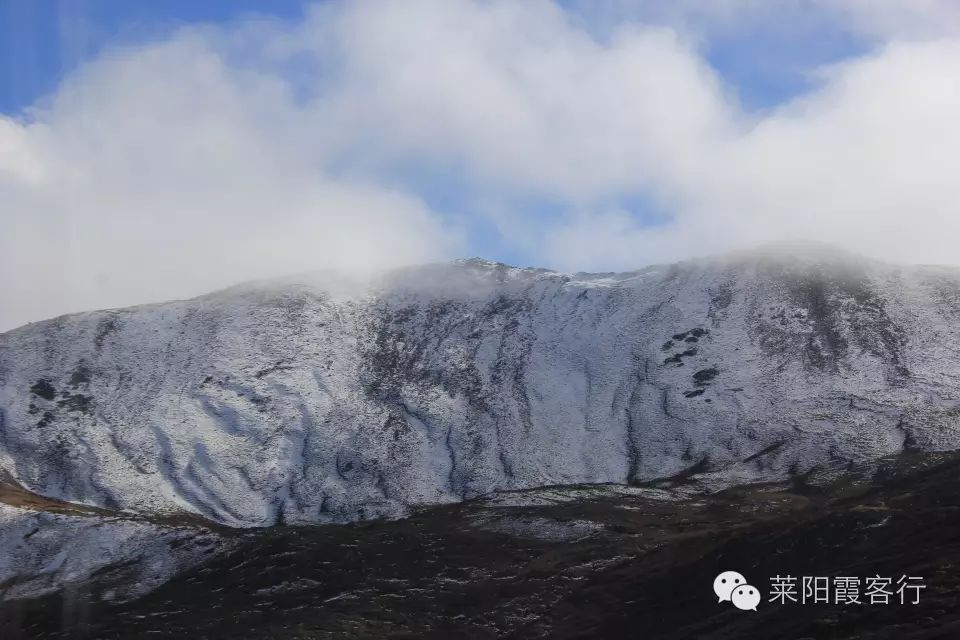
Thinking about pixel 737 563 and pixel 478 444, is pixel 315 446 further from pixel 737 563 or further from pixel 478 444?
pixel 737 563

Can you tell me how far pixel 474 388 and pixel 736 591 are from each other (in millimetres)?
58165

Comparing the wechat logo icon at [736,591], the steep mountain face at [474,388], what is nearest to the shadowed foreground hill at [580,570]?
the wechat logo icon at [736,591]

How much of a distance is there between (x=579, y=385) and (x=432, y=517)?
31.8 meters

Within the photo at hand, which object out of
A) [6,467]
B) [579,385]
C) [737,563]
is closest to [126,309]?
[6,467]

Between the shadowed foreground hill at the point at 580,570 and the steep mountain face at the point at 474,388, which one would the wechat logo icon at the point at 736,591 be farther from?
the steep mountain face at the point at 474,388

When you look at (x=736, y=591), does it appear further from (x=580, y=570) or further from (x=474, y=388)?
(x=474, y=388)

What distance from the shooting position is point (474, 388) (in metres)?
108

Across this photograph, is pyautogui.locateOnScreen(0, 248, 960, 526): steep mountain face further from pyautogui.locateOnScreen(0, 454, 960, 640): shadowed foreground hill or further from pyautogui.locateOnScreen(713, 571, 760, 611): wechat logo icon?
pyautogui.locateOnScreen(713, 571, 760, 611): wechat logo icon

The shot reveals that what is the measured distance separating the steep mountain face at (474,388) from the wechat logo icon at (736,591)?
2977 centimetres

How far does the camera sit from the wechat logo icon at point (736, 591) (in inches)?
1998

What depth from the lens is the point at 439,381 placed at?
10994 cm

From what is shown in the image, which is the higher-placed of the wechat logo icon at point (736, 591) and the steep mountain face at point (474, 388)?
the steep mountain face at point (474, 388)

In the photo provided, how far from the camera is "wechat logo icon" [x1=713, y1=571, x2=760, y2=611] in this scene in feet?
167

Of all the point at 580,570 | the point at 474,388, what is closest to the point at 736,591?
the point at 580,570
